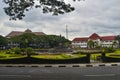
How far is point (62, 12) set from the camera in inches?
623

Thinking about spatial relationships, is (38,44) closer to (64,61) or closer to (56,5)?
(64,61)

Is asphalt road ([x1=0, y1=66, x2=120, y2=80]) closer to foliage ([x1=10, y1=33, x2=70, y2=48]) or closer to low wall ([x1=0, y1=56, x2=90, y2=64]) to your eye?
low wall ([x1=0, y1=56, x2=90, y2=64])

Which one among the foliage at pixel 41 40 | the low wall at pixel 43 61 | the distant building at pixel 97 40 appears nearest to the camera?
the low wall at pixel 43 61

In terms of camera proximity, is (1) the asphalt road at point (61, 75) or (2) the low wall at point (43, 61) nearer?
(1) the asphalt road at point (61, 75)

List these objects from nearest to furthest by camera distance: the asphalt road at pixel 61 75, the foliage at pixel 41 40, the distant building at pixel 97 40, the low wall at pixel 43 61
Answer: the asphalt road at pixel 61 75 < the low wall at pixel 43 61 < the foliage at pixel 41 40 < the distant building at pixel 97 40

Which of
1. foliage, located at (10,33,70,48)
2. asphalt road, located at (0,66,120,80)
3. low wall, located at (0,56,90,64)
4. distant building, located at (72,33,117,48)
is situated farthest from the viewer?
distant building, located at (72,33,117,48)

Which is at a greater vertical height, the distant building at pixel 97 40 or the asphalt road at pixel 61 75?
the distant building at pixel 97 40

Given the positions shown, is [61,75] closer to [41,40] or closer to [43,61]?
[43,61]

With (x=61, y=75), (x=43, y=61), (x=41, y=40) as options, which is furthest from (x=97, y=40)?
(x=61, y=75)

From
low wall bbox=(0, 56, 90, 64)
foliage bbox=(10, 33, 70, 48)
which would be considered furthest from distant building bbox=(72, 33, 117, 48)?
low wall bbox=(0, 56, 90, 64)

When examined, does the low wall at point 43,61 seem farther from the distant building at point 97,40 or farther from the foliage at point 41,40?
the distant building at point 97,40

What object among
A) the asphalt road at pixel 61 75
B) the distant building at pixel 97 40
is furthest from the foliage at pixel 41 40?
the asphalt road at pixel 61 75

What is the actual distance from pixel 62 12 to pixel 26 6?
183 centimetres

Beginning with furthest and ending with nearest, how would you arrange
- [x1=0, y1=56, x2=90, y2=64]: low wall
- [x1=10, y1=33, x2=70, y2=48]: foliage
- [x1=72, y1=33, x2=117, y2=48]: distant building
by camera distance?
[x1=72, y1=33, x2=117, y2=48]: distant building < [x1=10, y1=33, x2=70, y2=48]: foliage < [x1=0, y1=56, x2=90, y2=64]: low wall
